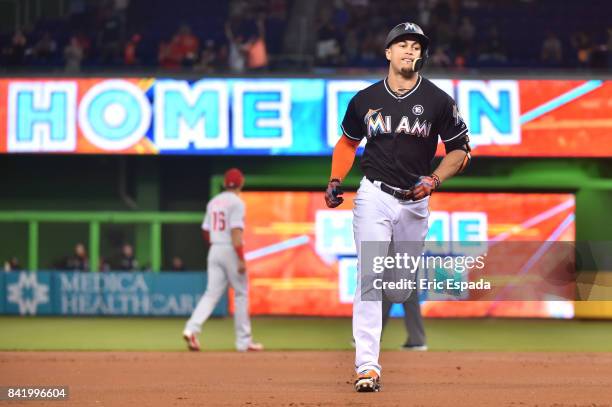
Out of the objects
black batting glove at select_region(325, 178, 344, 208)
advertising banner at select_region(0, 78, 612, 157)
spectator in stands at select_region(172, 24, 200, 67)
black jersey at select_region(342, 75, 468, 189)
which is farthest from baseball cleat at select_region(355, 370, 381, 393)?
spectator in stands at select_region(172, 24, 200, 67)

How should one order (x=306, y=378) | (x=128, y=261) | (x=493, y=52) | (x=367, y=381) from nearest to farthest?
(x=367, y=381) < (x=306, y=378) < (x=128, y=261) < (x=493, y=52)

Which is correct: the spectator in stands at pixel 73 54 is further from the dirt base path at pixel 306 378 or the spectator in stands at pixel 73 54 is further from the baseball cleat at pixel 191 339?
the dirt base path at pixel 306 378

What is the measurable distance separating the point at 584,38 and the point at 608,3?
256cm

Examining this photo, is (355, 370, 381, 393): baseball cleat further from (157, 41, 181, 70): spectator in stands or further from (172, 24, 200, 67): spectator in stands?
(172, 24, 200, 67): spectator in stands

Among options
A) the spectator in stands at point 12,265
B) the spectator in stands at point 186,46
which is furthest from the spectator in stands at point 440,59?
the spectator in stands at point 12,265

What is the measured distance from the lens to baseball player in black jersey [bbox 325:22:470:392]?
22.5ft

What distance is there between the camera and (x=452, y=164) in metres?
7.00

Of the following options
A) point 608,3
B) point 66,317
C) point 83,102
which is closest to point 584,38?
point 608,3

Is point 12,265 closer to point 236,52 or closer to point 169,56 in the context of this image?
point 169,56

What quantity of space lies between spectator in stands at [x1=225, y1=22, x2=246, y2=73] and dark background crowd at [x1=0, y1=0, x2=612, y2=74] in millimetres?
24

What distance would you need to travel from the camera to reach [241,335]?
38.7 ft

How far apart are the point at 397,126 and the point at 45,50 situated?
44.8 ft

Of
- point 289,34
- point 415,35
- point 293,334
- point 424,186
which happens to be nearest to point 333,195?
point 424,186

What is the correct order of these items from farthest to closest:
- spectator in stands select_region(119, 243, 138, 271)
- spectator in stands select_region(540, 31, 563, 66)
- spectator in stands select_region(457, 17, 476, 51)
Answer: spectator in stands select_region(457, 17, 476, 51) → spectator in stands select_region(540, 31, 563, 66) → spectator in stands select_region(119, 243, 138, 271)
